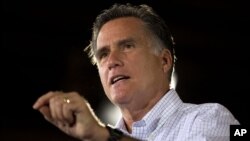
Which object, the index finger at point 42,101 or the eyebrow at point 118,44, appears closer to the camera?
the index finger at point 42,101

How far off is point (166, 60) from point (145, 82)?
0.60ft

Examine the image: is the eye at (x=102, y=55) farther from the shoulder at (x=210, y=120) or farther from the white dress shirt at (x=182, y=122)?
the shoulder at (x=210, y=120)

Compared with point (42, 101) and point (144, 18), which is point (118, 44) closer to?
point (144, 18)

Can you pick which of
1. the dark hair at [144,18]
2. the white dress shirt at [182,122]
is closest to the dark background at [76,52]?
the dark hair at [144,18]

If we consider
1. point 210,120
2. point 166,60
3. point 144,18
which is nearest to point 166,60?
point 166,60

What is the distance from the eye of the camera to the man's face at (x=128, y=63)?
1.59m

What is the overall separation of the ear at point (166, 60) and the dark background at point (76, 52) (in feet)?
4.27

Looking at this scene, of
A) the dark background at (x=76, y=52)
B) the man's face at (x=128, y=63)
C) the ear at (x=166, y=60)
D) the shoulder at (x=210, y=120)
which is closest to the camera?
the shoulder at (x=210, y=120)

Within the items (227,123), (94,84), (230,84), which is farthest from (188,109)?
(230,84)

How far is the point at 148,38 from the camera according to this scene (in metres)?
1.73

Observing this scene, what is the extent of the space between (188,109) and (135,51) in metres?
0.33

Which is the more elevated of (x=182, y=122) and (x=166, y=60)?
(x=166, y=60)

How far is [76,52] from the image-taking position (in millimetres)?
3283

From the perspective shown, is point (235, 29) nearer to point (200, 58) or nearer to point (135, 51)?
point (200, 58)
